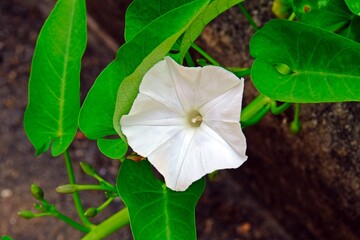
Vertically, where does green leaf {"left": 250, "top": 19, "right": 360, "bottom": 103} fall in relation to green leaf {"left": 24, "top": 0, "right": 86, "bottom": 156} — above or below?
above

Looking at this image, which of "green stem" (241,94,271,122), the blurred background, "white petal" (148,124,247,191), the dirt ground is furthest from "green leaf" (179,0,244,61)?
the dirt ground

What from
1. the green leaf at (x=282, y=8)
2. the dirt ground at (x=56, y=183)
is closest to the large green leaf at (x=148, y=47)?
the green leaf at (x=282, y=8)

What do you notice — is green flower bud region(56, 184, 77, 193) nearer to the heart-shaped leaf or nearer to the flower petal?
the heart-shaped leaf

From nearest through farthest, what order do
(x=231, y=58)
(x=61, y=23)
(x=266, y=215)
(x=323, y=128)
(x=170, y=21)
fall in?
(x=170, y=21), (x=61, y=23), (x=323, y=128), (x=231, y=58), (x=266, y=215)

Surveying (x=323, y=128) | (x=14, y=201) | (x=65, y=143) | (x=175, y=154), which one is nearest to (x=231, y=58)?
(x=323, y=128)

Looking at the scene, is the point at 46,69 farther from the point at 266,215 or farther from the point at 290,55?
the point at 266,215

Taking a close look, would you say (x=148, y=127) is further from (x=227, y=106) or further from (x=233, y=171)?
(x=233, y=171)
